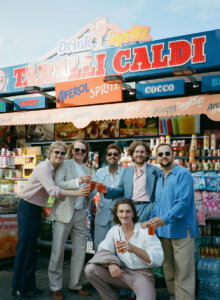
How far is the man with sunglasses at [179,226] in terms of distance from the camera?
325cm

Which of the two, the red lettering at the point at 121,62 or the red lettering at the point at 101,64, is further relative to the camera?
the red lettering at the point at 101,64

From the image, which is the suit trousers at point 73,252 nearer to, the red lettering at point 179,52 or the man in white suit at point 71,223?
the man in white suit at point 71,223

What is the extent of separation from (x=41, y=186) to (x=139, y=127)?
4.28m

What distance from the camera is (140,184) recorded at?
3785 mm

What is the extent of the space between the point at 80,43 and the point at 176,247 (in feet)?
24.7

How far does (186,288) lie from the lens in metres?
3.28

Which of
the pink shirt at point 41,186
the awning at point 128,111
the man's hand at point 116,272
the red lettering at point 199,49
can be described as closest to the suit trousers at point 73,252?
the pink shirt at point 41,186

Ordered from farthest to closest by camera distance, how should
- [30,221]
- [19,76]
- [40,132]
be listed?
[40,132], [19,76], [30,221]

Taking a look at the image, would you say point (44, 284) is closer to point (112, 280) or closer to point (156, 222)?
point (112, 280)

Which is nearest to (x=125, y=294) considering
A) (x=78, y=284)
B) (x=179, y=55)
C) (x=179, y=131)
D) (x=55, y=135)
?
(x=78, y=284)

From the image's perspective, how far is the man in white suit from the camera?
394 centimetres

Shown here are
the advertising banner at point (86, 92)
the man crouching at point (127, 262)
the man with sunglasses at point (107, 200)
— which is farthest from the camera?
the advertising banner at point (86, 92)

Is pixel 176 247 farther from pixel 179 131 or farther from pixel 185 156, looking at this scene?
pixel 179 131

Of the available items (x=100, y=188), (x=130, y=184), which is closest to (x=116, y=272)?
(x=100, y=188)
